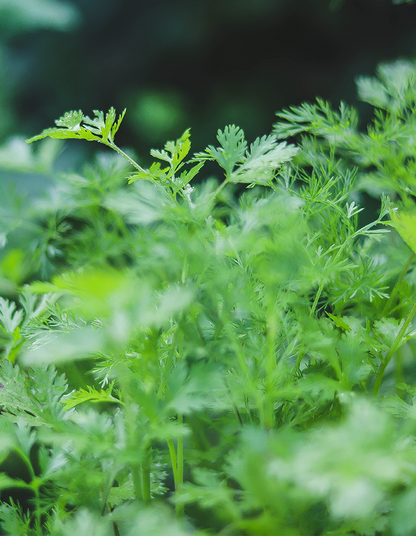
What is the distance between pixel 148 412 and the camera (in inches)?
8.9

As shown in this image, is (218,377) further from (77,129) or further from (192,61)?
(192,61)

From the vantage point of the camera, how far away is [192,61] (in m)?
0.95

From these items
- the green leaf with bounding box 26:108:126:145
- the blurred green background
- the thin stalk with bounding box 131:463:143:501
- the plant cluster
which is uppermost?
the blurred green background

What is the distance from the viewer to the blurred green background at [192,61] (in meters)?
0.89

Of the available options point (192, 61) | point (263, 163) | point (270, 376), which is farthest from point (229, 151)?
point (192, 61)

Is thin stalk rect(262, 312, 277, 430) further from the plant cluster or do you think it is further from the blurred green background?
the blurred green background

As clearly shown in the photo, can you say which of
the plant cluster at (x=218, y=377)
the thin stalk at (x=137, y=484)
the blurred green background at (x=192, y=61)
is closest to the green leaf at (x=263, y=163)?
the plant cluster at (x=218, y=377)

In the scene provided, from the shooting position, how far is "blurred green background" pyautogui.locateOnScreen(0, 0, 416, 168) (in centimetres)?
89

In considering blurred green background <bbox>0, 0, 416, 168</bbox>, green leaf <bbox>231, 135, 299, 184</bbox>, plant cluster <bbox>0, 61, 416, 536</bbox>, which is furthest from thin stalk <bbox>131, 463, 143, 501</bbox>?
blurred green background <bbox>0, 0, 416, 168</bbox>

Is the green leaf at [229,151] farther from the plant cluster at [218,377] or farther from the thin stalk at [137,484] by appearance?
the thin stalk at [137,484]

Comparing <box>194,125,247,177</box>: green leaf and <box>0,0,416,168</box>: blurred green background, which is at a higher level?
<box>0,0,416,168</box>: blurred green background

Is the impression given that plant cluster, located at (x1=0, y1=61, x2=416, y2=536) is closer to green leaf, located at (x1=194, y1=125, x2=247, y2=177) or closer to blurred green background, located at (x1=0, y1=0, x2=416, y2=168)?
green leaf, located at (x1=194, y1=125, x2=247, y2=177)

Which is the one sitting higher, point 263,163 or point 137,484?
point 263,163

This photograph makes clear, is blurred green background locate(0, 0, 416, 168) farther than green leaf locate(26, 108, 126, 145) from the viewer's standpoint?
Yes
